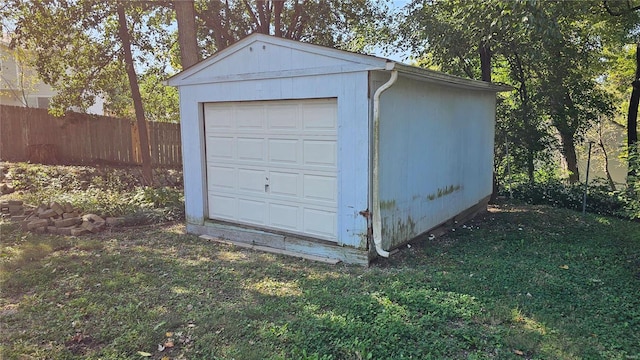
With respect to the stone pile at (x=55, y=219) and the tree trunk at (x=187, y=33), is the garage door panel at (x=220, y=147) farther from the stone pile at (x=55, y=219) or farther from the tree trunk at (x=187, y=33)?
the tree trunk at (x=187, y=33)

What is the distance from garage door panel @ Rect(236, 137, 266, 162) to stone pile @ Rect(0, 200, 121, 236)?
246cm

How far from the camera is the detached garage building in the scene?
4.95 meters

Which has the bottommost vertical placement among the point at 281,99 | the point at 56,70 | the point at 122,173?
the point at 122,173

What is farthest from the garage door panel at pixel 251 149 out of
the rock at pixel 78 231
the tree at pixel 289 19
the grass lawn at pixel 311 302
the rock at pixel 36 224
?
the tree at pixel 289 19

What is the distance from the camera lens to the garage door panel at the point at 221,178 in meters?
6.31

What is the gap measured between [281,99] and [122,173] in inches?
268

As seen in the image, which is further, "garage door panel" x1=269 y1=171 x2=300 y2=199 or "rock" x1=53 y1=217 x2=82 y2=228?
"rock" x1=53 y1=217 x2=82 y2=228

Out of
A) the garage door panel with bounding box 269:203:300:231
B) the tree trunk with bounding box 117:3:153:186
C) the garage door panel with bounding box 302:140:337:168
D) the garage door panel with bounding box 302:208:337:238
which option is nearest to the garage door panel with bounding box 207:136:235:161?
the garage door panel with bounding box 269:203:300:231

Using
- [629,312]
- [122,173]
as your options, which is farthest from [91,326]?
[122,173]

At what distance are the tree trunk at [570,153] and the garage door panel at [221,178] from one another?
8.85 metres

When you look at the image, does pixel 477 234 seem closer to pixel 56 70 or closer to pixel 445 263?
pixel 445 263

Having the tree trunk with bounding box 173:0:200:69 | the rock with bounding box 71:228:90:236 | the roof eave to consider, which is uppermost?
the tree trunk with bounding box 173:0:200:69

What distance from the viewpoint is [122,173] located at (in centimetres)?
1066

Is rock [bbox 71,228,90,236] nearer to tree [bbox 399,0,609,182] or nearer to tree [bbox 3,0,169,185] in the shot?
tree [bbox 3,0,169,185]
